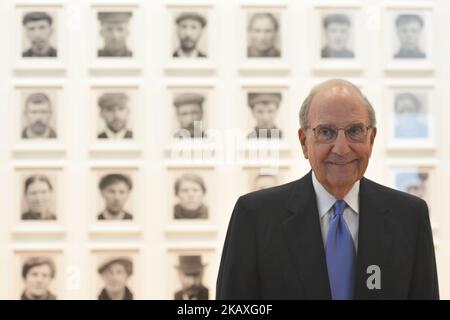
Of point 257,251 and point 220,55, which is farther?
point 220,55

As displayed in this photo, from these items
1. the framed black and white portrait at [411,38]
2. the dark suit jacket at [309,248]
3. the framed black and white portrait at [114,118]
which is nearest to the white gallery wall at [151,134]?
the framed black and white portrait at [114,118]

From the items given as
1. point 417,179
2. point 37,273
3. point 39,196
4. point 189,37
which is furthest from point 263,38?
point 37,273

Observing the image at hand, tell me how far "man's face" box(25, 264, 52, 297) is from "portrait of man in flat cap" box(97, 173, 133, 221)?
321 mm

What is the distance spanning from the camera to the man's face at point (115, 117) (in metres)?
2.85

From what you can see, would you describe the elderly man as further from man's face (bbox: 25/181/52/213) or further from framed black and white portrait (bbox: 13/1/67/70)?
framed black and white portrait (bbox: 13/1/67/70)

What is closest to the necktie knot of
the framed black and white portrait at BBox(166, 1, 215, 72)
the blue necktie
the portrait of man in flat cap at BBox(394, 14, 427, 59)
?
the blue necktie

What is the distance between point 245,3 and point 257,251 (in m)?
1.79

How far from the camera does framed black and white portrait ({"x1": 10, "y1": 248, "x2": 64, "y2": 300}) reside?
2.82m

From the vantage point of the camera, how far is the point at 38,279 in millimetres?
2830

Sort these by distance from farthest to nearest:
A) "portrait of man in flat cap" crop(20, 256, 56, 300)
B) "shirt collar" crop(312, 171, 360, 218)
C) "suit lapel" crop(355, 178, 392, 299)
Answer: "portrait of man in flat cap" crop(20, 256, 56, 300) < "shirt collar" crop(312, 171, 360, 218) < "suit lapel" crop(355, 178, 392, 299)
